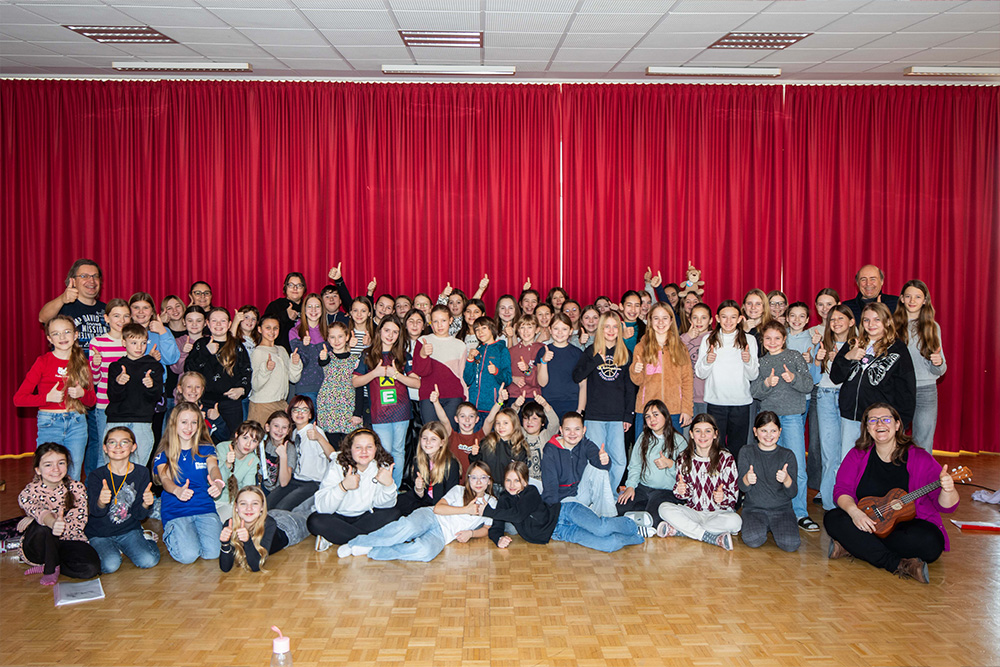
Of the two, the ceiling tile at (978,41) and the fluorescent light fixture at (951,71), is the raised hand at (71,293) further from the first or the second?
the fluorescent light fixture at (951,71)

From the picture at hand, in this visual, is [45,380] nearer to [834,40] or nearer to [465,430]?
[465,430]

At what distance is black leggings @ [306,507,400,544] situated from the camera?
445 cm

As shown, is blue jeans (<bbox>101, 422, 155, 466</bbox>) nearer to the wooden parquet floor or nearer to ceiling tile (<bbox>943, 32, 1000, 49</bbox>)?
the wooden parquet floor

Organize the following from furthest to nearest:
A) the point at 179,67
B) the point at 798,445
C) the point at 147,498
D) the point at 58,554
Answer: the point at 179,67
the point at 798,445
the point at 147,498
the point at 58,554

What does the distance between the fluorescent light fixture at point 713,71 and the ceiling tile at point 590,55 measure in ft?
1.80

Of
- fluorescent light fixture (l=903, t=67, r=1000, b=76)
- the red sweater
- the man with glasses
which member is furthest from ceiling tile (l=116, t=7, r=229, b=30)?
fluorescent light fixture (l=903, t=67, r=1000, b=76)

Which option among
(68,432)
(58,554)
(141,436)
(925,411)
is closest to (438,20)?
(141,436)

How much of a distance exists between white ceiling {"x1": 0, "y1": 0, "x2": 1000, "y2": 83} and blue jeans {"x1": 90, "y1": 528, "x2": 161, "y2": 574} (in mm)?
3772

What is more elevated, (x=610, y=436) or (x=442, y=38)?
(x=442, y=38)

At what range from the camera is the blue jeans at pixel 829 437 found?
504 cm

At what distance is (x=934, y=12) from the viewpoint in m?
5.27

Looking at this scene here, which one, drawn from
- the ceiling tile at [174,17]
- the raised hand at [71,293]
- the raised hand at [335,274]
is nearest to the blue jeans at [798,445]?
the raised hand at [335,274]

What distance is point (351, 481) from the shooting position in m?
4.59

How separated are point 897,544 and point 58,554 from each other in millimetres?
4828
